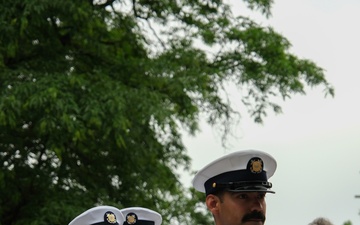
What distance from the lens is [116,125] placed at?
13.0 m

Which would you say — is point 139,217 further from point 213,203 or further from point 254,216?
point 254,216

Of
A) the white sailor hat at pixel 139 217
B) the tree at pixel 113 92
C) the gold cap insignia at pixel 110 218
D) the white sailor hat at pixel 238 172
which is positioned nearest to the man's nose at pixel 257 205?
the white sailor hat at pixel 238 172

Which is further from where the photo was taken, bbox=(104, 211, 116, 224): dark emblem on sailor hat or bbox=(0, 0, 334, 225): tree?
bbox=(0, 0, 334, 225): tree

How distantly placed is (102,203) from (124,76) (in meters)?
1.70

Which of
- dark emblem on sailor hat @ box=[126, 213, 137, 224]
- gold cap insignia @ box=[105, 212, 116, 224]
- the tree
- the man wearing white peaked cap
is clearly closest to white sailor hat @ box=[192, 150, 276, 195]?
the man wearing white peaked cap

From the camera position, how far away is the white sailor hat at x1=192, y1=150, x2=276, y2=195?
17.4ft

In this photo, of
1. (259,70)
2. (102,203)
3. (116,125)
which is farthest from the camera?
(259,70)

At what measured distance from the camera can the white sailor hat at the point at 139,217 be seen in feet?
21.2

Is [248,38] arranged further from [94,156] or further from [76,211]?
[76,211]

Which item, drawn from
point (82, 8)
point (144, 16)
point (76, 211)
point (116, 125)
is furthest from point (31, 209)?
point (144, 16)

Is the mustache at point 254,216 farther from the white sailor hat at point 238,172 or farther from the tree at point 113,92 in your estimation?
the tree at point 113,92

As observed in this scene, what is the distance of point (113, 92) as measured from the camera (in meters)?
13.4

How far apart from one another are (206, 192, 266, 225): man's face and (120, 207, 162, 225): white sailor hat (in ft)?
4.38

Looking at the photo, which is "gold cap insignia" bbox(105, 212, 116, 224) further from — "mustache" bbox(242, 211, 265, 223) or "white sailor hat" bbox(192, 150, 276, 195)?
"mustache" bbox(242, 211, 265, 223)
